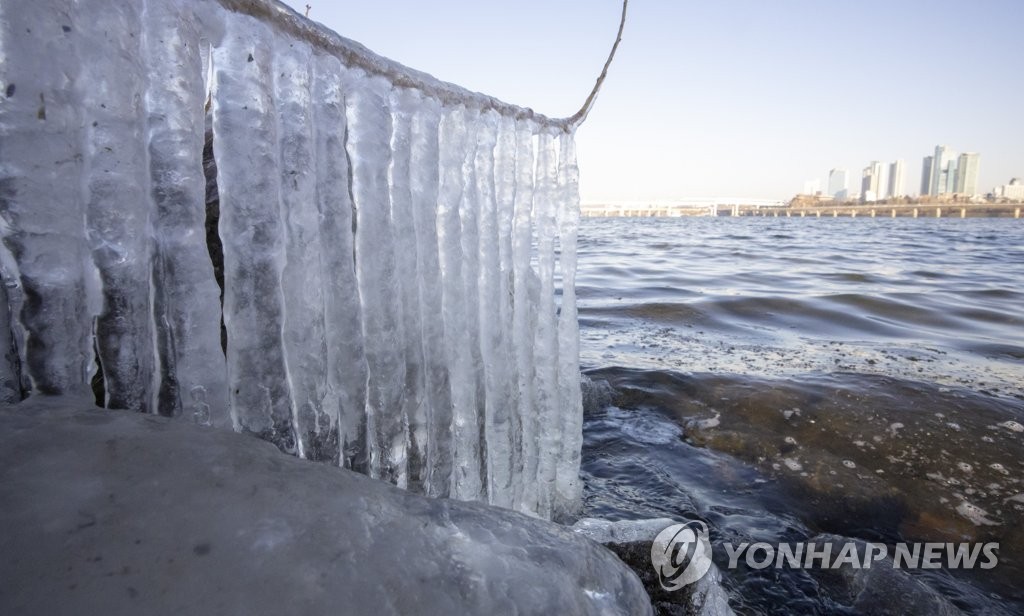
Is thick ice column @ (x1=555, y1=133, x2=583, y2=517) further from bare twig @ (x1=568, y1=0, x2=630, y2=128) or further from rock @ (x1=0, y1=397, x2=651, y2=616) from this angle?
rock @ (x1=0, y1=397, x2=651, y2=616)

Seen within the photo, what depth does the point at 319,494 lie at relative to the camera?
923mm

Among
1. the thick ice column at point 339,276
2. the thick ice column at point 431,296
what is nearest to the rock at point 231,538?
the thick ice column at point 339,276

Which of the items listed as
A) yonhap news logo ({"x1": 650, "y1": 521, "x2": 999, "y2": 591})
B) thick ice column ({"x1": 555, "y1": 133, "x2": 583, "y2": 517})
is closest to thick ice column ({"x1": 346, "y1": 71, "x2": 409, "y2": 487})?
thick ice column ({"x1": 555, "y1": 133, "x2": 583, "y2": 517})

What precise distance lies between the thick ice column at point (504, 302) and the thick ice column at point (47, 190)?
1.49m

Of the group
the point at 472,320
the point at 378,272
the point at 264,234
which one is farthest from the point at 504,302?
the point at 264,234

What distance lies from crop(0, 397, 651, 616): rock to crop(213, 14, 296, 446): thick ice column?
387 mm

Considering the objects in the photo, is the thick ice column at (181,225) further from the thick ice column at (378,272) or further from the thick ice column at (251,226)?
the thick ice column at (378,272)

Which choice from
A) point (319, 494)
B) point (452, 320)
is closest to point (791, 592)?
point (452, 320)

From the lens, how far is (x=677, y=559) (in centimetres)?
197

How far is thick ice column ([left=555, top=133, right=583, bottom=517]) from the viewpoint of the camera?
276 cm

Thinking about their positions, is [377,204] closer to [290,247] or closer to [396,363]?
[290,247]

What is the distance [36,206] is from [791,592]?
122 inches

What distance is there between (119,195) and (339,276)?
0.61 meters

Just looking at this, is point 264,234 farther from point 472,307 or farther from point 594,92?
point 594,92
